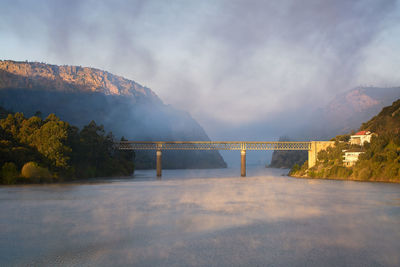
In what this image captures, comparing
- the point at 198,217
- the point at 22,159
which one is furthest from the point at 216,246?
the point at 22,159

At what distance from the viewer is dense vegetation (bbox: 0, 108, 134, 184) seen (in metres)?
72.5

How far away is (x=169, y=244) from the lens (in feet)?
74.9

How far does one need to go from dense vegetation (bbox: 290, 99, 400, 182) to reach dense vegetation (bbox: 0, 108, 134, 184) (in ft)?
220

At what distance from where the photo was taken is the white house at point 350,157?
9629 centimetres

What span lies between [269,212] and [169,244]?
55.8ft

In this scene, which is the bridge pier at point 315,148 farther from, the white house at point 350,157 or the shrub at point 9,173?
the shrub at point 9,173

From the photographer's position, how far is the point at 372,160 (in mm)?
90062

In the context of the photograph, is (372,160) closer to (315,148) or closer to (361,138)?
(361,138)

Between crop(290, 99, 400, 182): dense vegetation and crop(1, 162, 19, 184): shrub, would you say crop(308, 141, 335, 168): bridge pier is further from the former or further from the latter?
crop(1, 162, 19, 184): shrub

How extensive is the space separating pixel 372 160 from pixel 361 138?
1942 centimetres

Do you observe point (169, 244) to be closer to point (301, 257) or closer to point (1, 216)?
point (301, 257)

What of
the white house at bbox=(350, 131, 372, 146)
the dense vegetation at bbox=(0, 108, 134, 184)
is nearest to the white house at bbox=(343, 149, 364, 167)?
the white house at bbox=(350, 131, 372, 146)

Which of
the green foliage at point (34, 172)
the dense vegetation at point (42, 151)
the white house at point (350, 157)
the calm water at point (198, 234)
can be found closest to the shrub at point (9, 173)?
the dense vegetation at point (42, 151)

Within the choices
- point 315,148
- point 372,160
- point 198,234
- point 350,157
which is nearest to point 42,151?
point 198,234
